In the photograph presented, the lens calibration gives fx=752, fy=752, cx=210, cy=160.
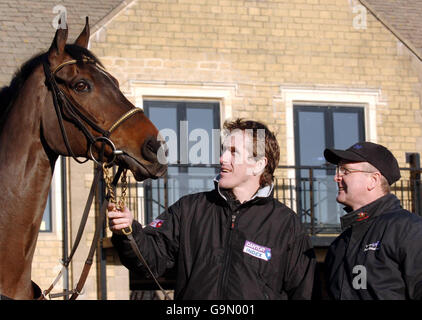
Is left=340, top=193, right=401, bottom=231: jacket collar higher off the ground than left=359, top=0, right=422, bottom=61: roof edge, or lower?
lower

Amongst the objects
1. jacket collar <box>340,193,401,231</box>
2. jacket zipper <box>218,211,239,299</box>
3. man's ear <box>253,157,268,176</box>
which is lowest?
jacket zipper <box>218,211,239,299</box>

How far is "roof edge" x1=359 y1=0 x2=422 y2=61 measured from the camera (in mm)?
14344

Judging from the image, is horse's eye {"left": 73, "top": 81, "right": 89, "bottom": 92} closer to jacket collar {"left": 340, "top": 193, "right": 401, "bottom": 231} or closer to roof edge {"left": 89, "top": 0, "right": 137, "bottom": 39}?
jacket collar {"left": 340, "top": 193, "right": 401, "bottom": 231}

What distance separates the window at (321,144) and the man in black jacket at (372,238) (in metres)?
8.84

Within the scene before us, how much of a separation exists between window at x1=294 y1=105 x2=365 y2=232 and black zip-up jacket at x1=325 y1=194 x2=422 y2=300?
8.99m

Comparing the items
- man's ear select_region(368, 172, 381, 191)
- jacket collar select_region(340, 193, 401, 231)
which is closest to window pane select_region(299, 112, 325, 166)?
man's ear select_region(368, 172, 381, 191)

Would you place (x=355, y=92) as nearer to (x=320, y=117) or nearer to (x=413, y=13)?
(x=320, y=117)

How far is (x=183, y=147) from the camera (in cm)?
1286

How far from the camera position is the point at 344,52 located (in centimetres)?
1421

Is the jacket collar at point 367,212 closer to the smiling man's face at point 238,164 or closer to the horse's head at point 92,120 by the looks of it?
the smiling man's face at point 238,164

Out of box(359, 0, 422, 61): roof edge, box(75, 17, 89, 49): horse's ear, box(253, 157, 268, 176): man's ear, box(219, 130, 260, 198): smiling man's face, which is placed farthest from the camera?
box(359, 0, 422, 61): roof edge

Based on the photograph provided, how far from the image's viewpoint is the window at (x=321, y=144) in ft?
44.3

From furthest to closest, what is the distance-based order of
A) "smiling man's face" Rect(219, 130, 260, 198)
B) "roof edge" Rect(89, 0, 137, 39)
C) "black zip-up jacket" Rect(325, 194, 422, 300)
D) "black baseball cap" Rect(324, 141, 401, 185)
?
"roof edge" Rect(89, 0, 137, 39) → "smiling man's face" Rect(219, 130, 260, 198) → "black baseball cap" Rect(324, 141, 401, 185) → "black zip-up jacket" Rect(325, 194, 422, 300)
